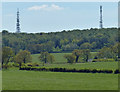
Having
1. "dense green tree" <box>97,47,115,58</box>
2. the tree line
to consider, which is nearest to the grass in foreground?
the tree line

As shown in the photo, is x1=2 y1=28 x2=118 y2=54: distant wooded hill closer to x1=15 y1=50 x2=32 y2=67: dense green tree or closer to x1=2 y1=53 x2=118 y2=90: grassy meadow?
x1=15 y1=50 x2=32 y2=67: dense green tree

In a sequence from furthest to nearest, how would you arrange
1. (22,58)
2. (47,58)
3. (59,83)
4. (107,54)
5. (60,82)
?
(107,54), (47,58), (22,58), (60,82), (59,83)

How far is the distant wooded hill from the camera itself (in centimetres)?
16512

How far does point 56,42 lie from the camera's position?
18888cm

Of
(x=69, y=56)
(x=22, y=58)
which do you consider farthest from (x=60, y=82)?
(x=69, y=56)

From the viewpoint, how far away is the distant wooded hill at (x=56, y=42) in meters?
165

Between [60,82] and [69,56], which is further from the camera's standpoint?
[69,56]

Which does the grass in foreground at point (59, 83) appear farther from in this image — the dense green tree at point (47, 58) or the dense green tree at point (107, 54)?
the dense green tree at point (107, 54)

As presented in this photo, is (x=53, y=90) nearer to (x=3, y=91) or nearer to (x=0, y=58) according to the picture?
(x=3, y=91)

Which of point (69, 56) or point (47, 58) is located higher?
point (69, 56)

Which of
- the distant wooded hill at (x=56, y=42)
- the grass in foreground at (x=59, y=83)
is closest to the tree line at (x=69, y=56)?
the distant wooded hill at (x=56, y=42)

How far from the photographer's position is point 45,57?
4675 inches

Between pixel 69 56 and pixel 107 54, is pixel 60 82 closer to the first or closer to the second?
pixel 69 56

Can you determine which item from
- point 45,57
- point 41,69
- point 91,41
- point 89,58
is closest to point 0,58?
point 41,69
